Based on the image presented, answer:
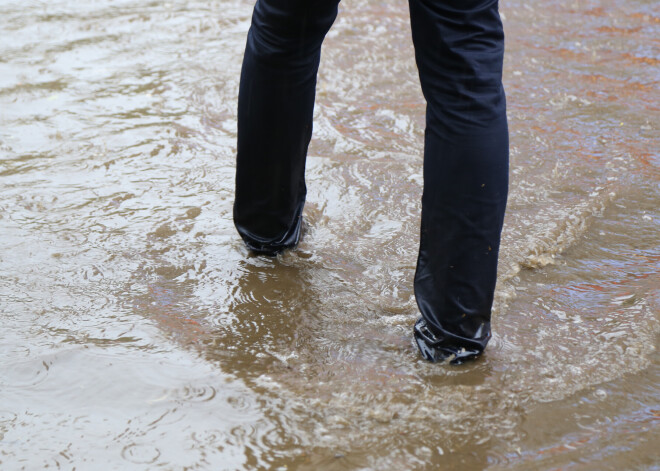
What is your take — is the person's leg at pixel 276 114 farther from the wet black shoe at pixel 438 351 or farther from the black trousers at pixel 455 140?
the wet black shoe at pixel 438 351

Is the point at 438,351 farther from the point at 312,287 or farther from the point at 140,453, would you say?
the point at 140,453

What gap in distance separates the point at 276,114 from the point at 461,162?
0.57m

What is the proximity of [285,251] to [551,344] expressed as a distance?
2.59 feet

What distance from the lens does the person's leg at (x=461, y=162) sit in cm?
155

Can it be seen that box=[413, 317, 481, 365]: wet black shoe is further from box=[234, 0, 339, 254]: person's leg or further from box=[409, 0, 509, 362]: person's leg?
box=[234, 0, 339, 254]: person's leg

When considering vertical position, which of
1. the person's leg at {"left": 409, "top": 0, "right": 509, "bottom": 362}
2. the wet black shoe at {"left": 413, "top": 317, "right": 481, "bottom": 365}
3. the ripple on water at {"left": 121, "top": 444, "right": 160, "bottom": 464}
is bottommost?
the ripple on water at {"left": 121, "top": 444, "right": 160, "bottom": 464}

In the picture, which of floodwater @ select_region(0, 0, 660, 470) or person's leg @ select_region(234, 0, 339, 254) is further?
person's leg @ select_region(234, 0, 339, 254)

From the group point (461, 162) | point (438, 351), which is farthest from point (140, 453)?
point (461, 162)

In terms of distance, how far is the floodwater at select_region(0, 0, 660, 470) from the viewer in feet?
4.90

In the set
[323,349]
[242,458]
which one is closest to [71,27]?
[323,349]

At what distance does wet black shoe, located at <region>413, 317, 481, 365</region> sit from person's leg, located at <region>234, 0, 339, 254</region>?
56 centimetres

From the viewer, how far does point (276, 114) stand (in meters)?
1.96

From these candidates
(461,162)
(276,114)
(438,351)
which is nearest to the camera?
(461,162)

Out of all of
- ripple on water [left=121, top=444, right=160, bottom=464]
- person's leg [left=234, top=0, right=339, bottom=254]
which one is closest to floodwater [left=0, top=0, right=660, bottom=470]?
ripple on water [left=121, top=444, right=160, bottom=464]
